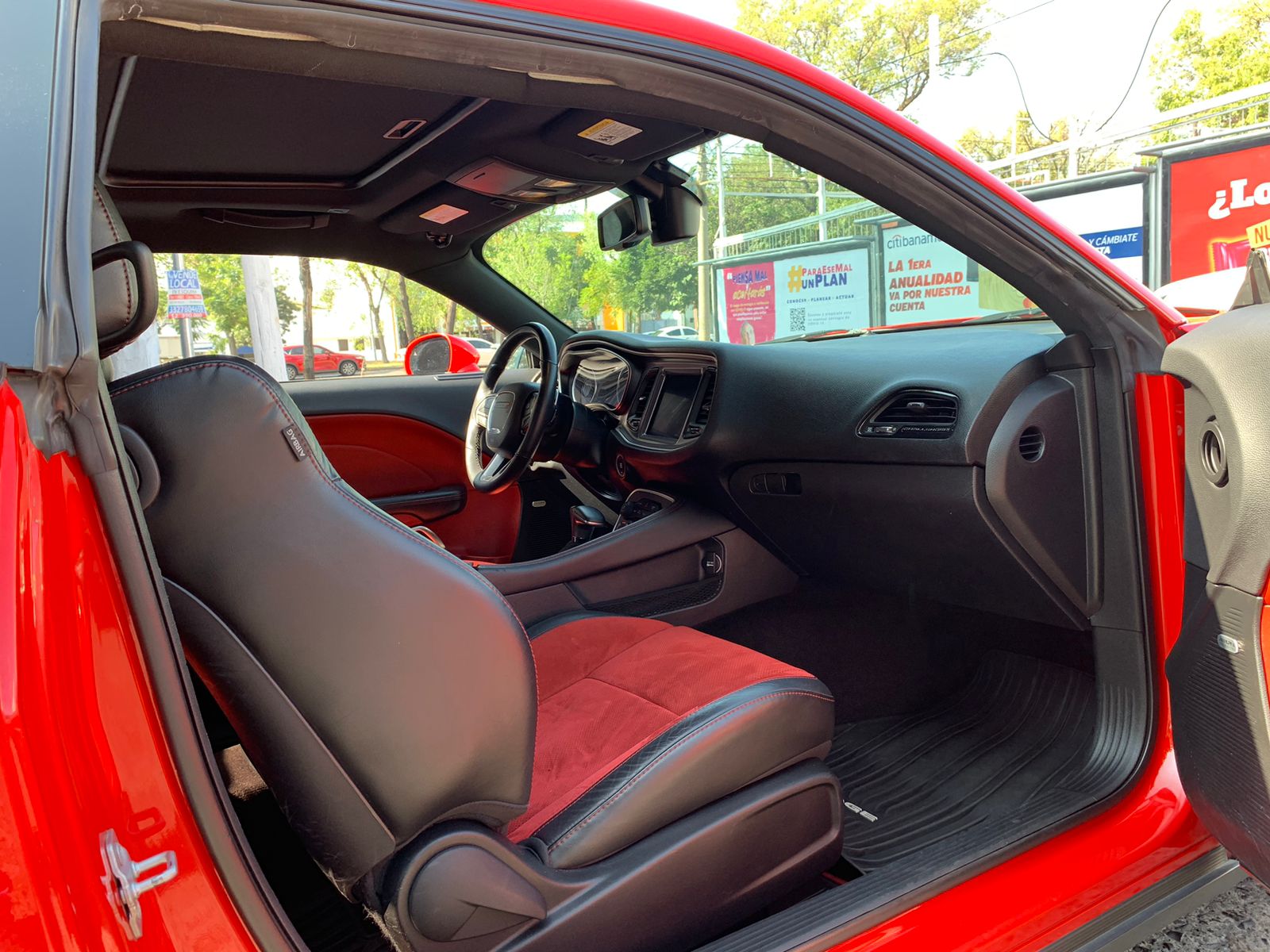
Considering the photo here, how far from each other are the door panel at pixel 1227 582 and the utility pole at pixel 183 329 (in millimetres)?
1979

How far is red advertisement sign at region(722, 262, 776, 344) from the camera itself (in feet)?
8.56

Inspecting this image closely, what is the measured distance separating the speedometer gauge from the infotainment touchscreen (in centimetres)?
13

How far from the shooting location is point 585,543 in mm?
2492

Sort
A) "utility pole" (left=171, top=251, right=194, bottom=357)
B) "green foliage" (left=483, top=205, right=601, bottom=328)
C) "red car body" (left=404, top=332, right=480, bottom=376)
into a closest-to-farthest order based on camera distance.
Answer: "utility pole" (left=171, top=251, right=194, bottom=357) → "green foliage" (left=483, top=205, right=601, bottom=328) → "red car body" (left=404, top=332, right=480, bottom=376)

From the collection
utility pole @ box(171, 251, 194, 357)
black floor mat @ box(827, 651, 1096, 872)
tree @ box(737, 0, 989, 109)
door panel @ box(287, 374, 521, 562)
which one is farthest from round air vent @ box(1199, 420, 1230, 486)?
tree @ box(737, 0, 989, 109)

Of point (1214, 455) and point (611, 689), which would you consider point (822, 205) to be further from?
point (611, 689)

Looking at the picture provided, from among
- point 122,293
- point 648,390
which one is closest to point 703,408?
point 648,390

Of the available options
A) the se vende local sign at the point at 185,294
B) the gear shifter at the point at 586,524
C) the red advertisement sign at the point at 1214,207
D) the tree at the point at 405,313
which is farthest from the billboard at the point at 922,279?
the red advertisement sign at the point at 1214,207

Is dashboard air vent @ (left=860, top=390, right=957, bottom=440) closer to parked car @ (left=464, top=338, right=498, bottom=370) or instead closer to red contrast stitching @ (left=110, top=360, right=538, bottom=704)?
red contrast stitching @ (left=110, top=360, right=538, bottom=704)

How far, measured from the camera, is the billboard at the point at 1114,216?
762 centimetres

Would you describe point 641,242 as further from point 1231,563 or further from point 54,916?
point 54,916

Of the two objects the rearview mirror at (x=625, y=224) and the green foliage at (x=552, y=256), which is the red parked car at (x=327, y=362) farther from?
the rearview mirror at (x=625, y=224)

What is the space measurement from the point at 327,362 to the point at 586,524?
3.99 ft

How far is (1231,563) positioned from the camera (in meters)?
1.28
